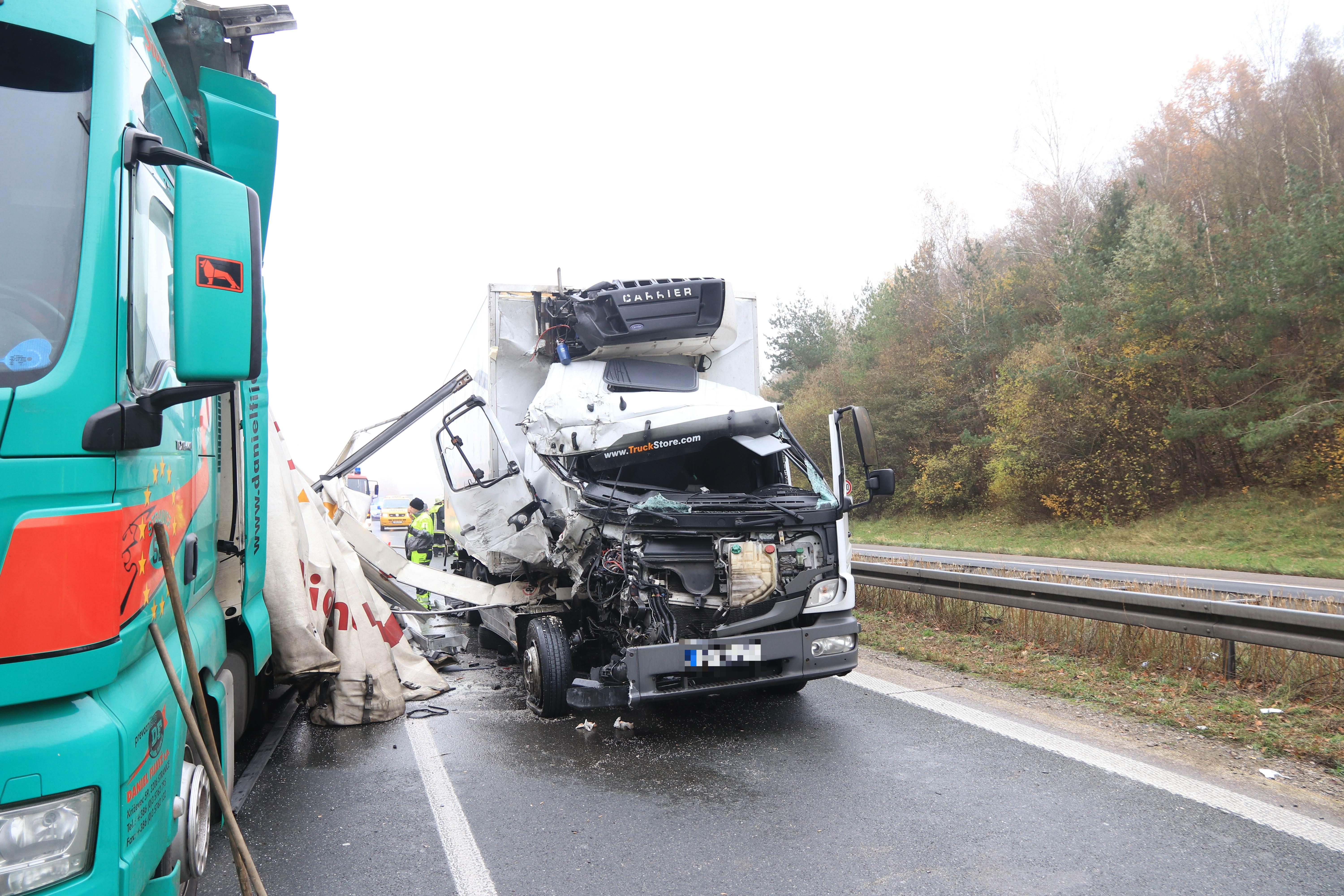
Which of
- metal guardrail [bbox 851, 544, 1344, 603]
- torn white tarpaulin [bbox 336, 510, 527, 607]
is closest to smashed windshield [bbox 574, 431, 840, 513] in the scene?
→ torn white tarpaulin [bbox 336, 510, 527, 607]

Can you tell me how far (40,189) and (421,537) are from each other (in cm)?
1297

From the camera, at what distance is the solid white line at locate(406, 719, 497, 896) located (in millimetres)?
3459

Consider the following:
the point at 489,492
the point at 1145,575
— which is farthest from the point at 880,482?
the point at 1145,575

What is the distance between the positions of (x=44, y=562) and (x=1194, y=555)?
63.5ft

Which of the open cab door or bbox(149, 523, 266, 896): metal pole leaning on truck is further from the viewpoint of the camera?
the open cab door

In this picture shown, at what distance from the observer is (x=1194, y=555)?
16.7 m

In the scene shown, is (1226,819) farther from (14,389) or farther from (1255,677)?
(14,389)

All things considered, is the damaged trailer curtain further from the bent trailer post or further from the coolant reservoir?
the coolant reservoir

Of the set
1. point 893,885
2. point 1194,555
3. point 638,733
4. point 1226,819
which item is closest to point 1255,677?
point 1226,819

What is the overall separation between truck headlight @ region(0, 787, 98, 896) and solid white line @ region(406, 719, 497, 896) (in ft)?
6.07

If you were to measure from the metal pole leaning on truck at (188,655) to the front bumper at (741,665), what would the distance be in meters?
2.77

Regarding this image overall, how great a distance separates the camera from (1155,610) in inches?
228

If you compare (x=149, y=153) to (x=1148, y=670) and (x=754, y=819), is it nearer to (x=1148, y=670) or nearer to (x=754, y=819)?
(x=754, y=819)

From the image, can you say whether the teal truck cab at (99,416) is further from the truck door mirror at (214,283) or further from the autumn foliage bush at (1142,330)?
the autumn foliage bush at (1142,330)
